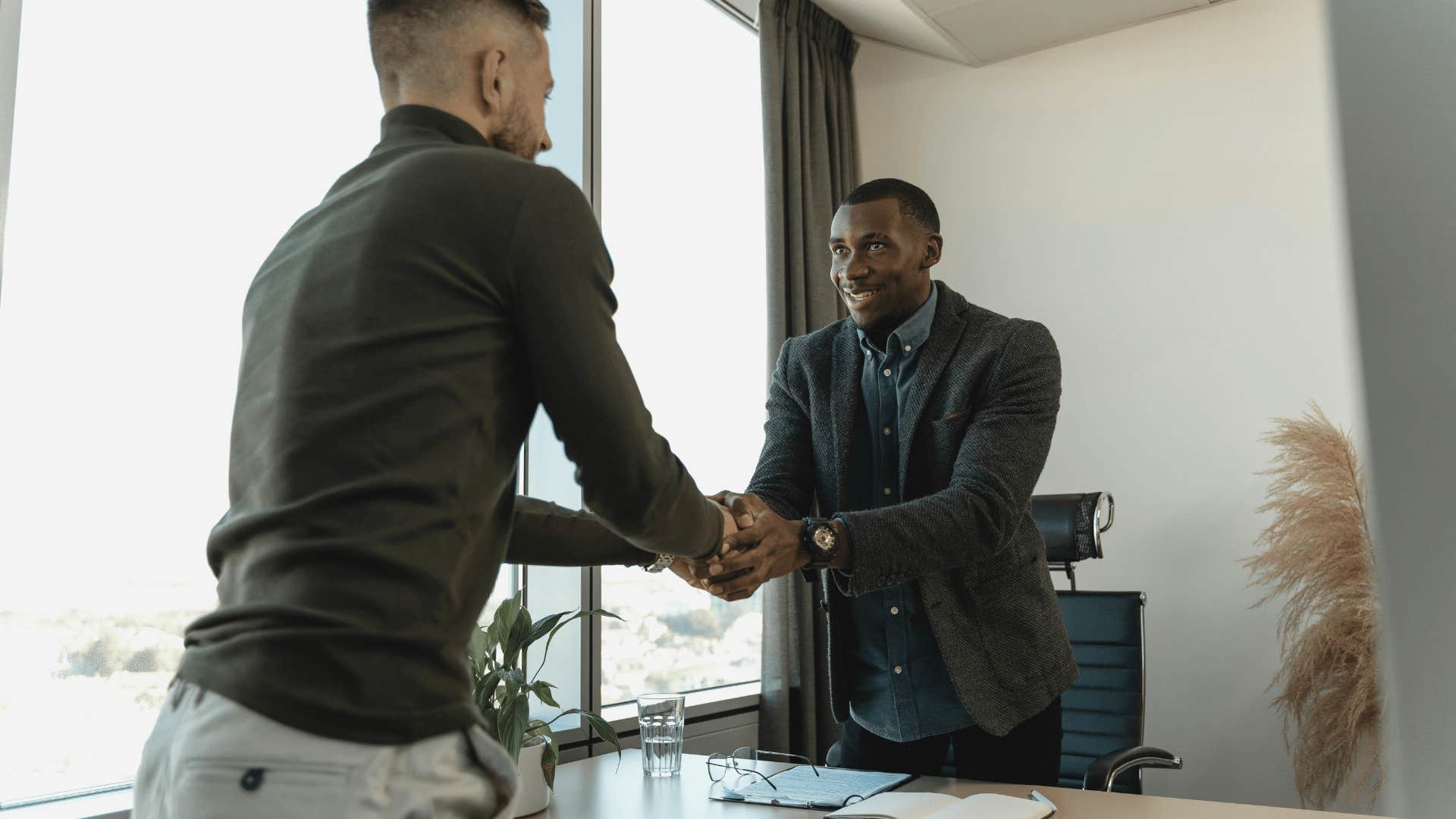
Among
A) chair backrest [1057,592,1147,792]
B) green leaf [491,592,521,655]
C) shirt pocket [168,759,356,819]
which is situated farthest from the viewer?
chair backrest [1057,592,1147,792]

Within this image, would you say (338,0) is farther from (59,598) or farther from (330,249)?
(330,249)

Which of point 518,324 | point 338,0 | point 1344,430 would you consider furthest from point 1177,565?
point 518,324

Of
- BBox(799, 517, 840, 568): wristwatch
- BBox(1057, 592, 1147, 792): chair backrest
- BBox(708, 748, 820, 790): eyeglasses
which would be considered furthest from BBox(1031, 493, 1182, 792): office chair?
BBox(799, 517, 840, 568): wristwatch

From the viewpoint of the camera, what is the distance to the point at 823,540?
1804 millimetres

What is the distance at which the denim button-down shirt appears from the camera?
1.90 metres

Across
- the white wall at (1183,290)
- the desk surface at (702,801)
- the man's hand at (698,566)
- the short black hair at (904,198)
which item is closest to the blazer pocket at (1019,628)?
the desk surface at (702,801)

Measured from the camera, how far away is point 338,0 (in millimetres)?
2605

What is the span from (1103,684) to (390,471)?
218cm

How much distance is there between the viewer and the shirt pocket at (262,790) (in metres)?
0.74

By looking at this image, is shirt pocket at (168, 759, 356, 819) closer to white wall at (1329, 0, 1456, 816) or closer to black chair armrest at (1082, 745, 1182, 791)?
white wall at (1329, 0, 1456, 816)

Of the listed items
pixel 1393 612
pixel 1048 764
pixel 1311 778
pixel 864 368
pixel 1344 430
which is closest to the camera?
pixel 1393 612

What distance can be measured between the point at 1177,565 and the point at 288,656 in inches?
138

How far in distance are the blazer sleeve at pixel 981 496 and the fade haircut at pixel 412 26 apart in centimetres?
103

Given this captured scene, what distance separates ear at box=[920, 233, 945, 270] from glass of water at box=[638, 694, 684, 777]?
995 millimetres
